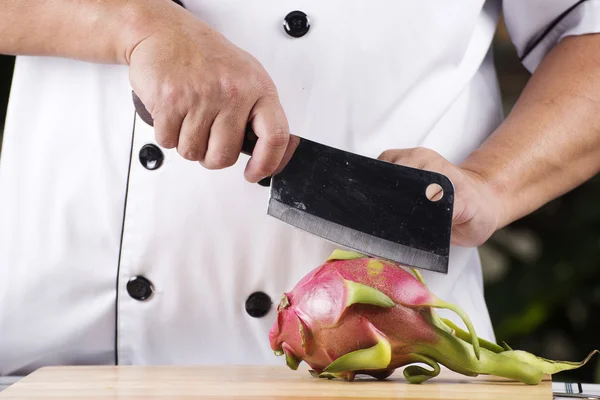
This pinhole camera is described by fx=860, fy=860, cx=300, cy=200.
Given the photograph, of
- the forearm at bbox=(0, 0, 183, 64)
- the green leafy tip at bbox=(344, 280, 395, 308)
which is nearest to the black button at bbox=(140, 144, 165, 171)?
the forearm at bbox=(0, 0, 183, 64)

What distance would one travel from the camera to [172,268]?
1056mm

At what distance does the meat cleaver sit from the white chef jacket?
14 centimetres

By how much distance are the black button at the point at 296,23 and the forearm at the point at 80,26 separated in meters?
0.17

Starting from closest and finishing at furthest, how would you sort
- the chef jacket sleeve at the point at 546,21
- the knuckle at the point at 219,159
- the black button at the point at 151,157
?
1. the knuckle at the point at 219,159
2. the black button at the point at 151,157
3. the chef jacket sleeve at the point at 546,21

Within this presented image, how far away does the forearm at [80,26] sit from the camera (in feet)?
3.03

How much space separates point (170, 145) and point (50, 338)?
34 centimetres

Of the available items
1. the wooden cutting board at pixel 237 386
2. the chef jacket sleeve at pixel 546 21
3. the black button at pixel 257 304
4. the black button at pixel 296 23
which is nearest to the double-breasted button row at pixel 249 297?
the black button at pixel 257 304

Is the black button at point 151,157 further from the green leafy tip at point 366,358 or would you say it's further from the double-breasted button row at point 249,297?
the green leafy tip at point 366,358

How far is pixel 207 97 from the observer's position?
866mm

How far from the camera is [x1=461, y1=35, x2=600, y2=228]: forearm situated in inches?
43.4

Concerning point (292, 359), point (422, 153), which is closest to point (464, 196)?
point (422, 153)

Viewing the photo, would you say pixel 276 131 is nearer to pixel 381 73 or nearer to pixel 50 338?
pixel 381 73

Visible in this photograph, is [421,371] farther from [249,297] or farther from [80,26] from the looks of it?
[80,26]

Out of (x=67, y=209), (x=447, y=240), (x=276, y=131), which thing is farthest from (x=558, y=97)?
(x=67, y=209)
